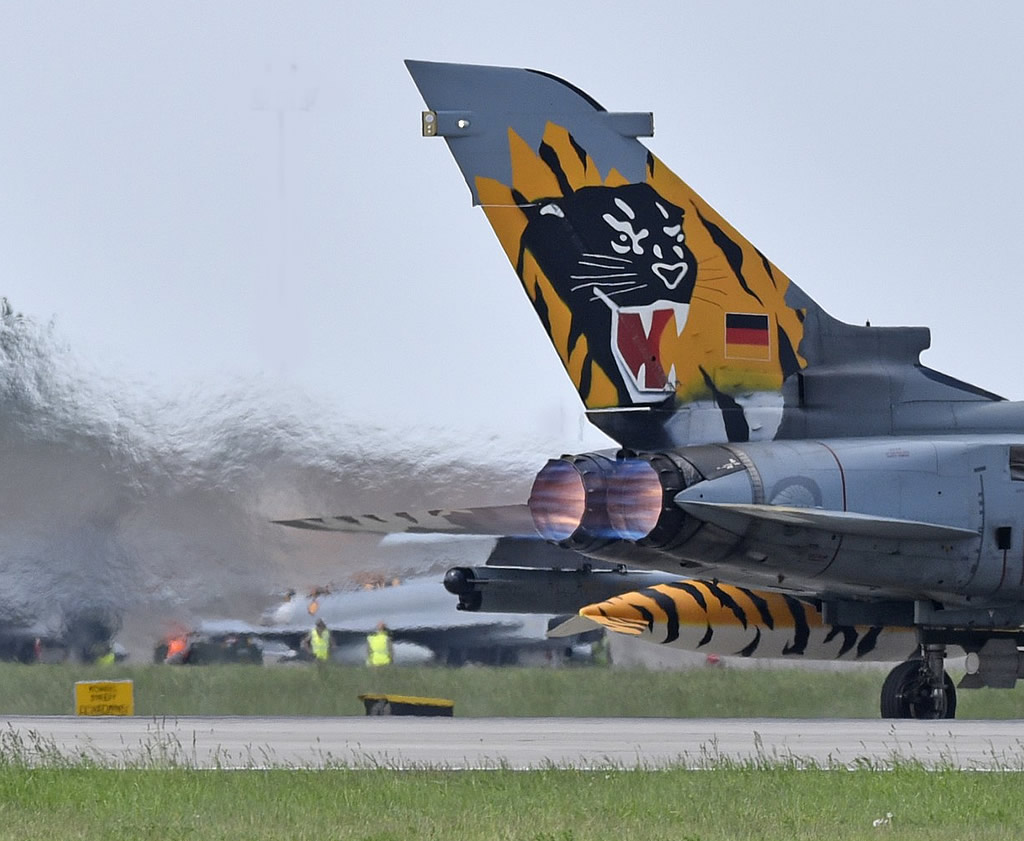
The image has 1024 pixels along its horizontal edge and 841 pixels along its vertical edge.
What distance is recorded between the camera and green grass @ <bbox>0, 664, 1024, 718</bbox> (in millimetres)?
19500

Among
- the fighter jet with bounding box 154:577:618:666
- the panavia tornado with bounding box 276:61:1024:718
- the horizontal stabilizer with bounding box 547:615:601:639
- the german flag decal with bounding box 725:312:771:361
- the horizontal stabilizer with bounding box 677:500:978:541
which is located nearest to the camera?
the horizontal stabilizer with bounding box 677:500:978:541

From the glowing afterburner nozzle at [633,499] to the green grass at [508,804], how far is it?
15.2ft

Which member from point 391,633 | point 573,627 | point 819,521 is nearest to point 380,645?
point 391,633

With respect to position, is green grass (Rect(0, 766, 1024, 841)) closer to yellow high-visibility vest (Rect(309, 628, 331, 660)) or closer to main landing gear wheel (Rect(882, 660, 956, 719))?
main landing gear wheel (Rect(882, 660, 956, 719))

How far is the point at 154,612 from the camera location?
66.2 ft

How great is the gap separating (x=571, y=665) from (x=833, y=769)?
11.3 m

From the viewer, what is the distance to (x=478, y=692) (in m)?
20.3

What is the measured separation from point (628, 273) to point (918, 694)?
4563mm

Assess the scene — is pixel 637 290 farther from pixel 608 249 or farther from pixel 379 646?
pixel 379 646

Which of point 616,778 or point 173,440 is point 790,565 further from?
point 173,440

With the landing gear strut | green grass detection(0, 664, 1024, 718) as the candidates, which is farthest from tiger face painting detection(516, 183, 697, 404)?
green grass detection(0, 664, 1024, 718)

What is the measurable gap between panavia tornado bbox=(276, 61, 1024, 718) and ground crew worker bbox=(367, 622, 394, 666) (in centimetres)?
509

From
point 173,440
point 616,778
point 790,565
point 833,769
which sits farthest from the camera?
point 173,440

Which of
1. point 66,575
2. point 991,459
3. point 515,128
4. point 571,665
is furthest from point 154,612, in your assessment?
point 991,459
